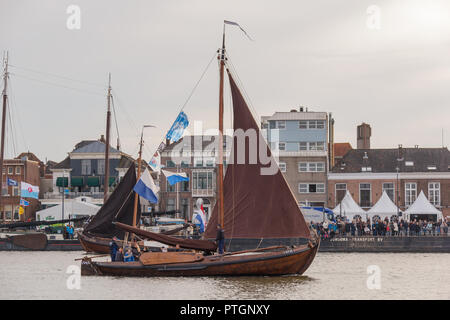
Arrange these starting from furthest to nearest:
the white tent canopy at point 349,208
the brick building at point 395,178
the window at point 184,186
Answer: the window at point 184,186
the brick building at point 395,178
the white tent canopy at point 349,208

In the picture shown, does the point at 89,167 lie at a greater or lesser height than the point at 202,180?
greater

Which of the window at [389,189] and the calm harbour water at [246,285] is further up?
the window at [389,189]

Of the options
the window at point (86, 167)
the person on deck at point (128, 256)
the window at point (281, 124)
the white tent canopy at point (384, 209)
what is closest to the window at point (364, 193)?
the window at point (281, 124)

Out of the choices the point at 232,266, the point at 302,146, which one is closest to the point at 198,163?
the point at 302,146

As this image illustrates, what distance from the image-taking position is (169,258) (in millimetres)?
41438

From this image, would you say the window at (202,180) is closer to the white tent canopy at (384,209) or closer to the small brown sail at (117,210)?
the white tent canopy at (384,209)

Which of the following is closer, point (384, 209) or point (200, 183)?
point (384, 209)

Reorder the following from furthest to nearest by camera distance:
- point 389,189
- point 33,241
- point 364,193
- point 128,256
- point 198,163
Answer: point 198,163
point 364,193
point 389,189
point 33,241
point 128,256

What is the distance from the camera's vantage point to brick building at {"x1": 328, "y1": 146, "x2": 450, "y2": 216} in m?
87.2

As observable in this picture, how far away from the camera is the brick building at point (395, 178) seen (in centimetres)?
8719

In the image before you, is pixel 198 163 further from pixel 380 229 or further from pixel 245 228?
pixel 245 228

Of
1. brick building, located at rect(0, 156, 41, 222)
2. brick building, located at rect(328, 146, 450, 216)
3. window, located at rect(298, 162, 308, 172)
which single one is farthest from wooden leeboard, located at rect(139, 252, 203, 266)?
brick building, located at rect(0, 156, 41, 222)

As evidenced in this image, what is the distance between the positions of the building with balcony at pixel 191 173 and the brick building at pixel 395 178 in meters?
14.1

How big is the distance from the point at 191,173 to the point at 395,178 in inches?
947
